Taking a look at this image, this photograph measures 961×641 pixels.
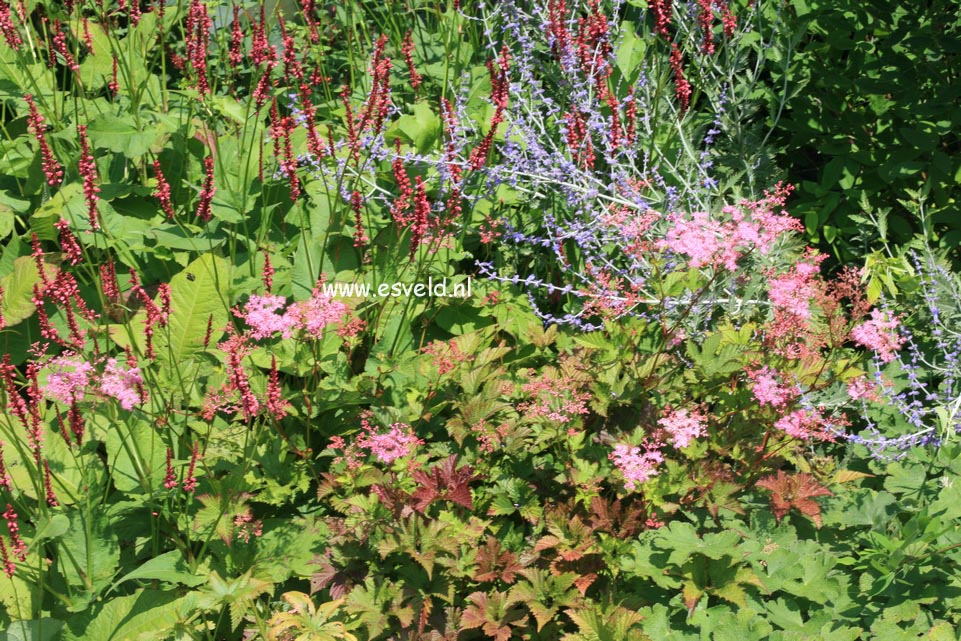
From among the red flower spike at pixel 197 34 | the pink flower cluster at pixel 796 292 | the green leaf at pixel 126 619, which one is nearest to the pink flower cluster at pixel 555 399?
the pink flower cluster at pixel 796 292

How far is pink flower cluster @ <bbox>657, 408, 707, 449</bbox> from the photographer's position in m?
2.23

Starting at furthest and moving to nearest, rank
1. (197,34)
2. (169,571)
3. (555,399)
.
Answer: (197,34) < (555,399) < (169,571)

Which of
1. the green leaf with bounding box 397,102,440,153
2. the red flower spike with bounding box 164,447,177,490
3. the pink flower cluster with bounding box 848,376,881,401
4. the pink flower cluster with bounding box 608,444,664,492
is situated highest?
the green leaf with bounding box 397,102,440,153

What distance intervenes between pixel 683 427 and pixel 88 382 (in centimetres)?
142

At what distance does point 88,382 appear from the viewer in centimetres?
204

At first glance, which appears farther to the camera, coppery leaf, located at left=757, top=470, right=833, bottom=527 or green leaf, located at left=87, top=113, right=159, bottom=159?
green leaf, located at left=87, top=113, right=159, bottom=159

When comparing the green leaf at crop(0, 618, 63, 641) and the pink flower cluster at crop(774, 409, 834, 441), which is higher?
the pink flower cluster at crop(774, 409, 834, 441)

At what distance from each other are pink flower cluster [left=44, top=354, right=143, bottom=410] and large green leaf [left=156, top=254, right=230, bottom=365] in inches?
23.0

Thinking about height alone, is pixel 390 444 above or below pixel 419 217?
below

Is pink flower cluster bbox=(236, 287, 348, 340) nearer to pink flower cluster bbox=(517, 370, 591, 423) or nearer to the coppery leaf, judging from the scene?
pink flower cluster bbox=(517, 370, 591, 423)

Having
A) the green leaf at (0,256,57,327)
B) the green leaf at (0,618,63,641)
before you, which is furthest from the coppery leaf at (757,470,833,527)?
the green leaf at (0,256,57,327)

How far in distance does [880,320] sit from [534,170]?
4.30ft

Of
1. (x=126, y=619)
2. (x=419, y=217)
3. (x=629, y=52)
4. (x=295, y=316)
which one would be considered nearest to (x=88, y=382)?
(x=295, y=316)

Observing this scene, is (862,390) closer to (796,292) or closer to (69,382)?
(796,292)
